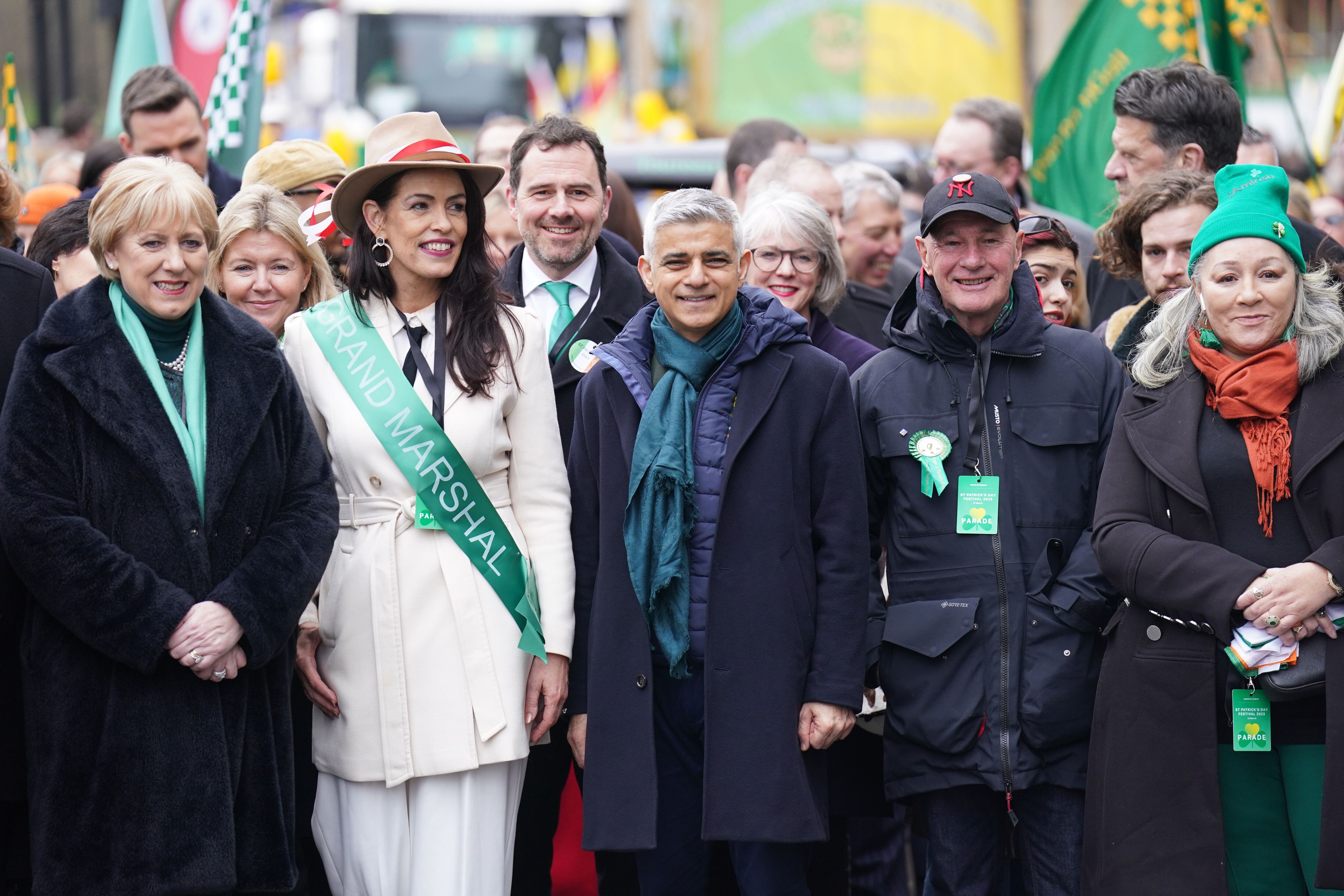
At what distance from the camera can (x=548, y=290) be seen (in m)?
5.40

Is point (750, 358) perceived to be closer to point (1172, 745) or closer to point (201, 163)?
point (1172, 745)

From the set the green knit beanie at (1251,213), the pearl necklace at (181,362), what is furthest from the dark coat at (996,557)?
the pearl necklace at (181,362)

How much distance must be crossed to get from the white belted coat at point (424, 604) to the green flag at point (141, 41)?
5.48 metres

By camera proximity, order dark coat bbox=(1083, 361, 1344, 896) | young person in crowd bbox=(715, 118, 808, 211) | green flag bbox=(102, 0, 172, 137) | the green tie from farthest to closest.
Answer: green flag bbox=(102, 0, 172, 137) < young person in crowd bbox=(715, 118, 808, 211) < the green tie < dark coat bbox=(1083, 361, 1344, 896)

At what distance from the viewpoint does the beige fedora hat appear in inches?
170

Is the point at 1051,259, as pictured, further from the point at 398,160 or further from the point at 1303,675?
the point at 398,160

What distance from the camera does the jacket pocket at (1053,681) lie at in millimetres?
4164

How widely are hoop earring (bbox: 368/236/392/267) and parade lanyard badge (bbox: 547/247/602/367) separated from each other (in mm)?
792

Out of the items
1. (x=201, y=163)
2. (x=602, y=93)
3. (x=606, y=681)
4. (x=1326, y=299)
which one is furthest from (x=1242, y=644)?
(x=602, y=93)

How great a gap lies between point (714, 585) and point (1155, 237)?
2038 mm

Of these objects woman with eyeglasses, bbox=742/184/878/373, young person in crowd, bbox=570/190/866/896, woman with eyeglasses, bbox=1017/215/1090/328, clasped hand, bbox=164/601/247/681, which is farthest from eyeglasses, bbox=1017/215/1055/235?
clasped hand, bbox=164/601/247/681

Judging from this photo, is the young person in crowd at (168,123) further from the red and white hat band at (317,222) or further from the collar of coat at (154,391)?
the collar of coat at (154,391)

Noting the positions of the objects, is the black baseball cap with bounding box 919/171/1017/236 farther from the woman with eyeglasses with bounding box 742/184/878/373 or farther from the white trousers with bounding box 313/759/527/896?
the white trousers with bounding box 313/759/527/896

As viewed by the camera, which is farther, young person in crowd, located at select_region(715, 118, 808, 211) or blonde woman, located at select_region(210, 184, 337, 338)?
young person in crowd, located at select_region(715, 118, 808, 211)
